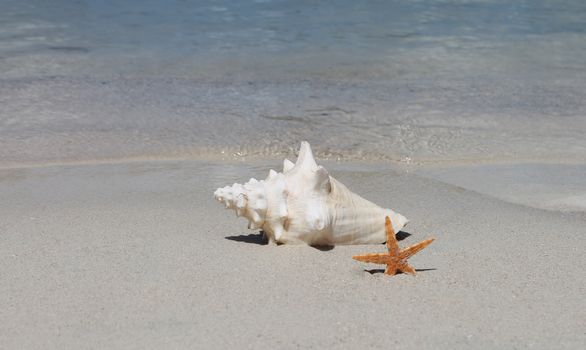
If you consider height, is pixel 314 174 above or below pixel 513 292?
above

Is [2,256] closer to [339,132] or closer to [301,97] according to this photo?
[339,132]

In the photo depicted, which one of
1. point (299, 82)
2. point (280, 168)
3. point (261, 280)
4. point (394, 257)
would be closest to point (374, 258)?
point (394, 257)

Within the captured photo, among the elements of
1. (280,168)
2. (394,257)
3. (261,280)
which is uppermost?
(394,257)

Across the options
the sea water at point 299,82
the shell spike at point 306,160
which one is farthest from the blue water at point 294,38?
the shell spike at point 306,160

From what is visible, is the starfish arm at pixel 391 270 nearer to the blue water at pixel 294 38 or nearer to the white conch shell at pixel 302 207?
the white conch shell at pixel 302 207

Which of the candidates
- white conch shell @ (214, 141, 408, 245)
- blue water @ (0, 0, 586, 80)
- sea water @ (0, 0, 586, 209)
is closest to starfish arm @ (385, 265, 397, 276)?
white conch shell @ (214, 141, 408, 245)

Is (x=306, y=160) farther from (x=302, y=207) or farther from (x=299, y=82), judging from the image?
(x=299, y=82)

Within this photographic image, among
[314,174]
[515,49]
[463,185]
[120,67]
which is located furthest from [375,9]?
[314,174]
